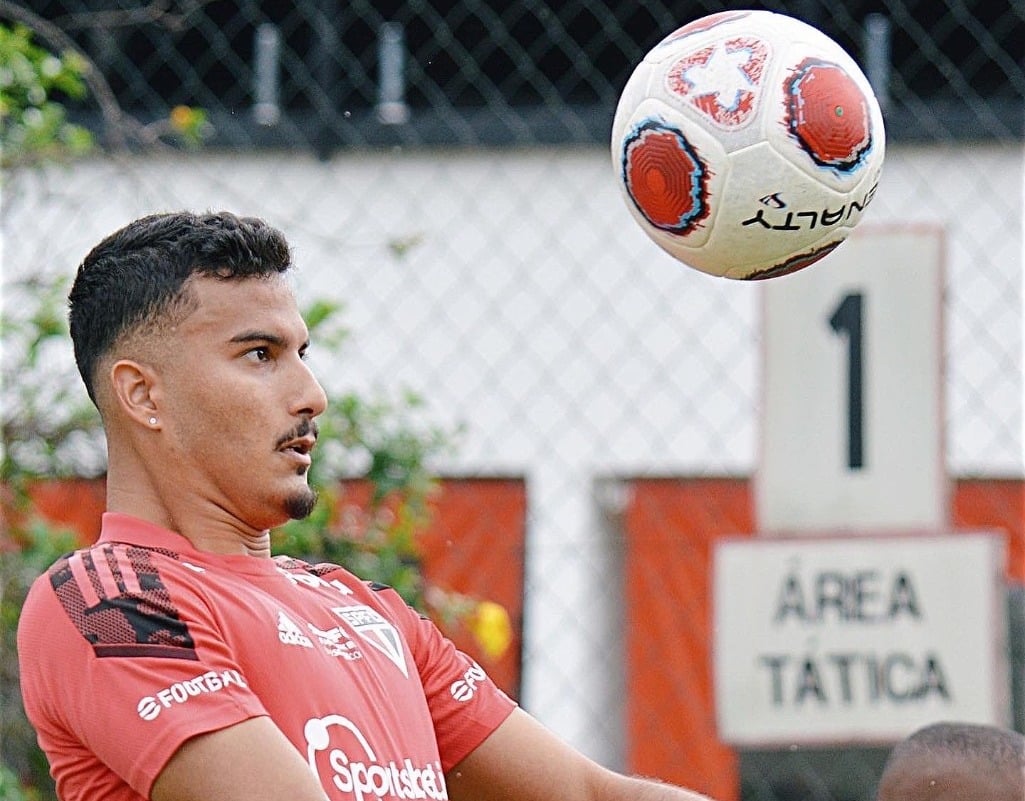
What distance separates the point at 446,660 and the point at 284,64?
187 inches

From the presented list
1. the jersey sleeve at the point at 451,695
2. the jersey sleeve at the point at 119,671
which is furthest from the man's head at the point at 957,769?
the jersey sleeve at the point at 119,671

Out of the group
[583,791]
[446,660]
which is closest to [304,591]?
[446,660]

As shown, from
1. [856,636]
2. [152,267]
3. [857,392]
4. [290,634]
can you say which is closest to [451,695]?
[290,634]

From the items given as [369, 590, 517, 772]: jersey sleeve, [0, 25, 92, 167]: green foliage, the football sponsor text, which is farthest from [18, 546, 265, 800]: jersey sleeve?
[0, 25, 92, 167]: green foliage

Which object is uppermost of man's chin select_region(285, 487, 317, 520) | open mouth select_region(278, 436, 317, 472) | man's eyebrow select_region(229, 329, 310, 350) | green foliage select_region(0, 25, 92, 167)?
green foliage select_region(0, 25, 92, 167)

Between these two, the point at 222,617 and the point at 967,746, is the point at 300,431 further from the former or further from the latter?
the point at 967,746

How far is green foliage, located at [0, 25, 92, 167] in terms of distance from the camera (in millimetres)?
4340

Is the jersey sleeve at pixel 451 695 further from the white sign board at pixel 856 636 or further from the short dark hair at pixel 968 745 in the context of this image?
the white sign board at pixel 856 636

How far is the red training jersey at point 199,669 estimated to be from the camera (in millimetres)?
1977

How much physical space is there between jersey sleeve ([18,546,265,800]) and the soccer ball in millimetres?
1045

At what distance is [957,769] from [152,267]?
5.60ft

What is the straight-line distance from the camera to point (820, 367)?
4383mm

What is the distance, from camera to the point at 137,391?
7.43 feet

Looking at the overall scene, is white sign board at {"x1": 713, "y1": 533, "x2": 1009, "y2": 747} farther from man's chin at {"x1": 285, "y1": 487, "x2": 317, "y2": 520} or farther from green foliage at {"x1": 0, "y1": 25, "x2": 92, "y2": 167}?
man's chin at {"x1": 285, "y1": 487, "x2": 317, "y2": 520}
